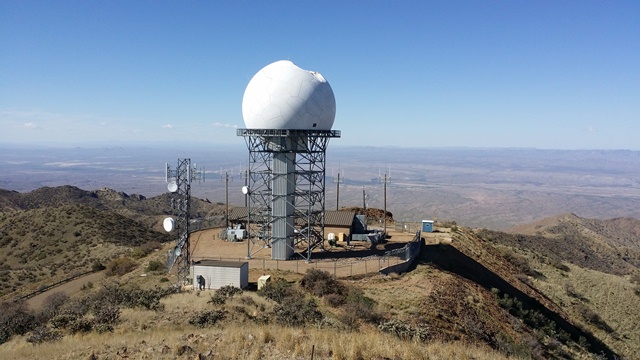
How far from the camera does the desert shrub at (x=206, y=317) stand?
612 inches

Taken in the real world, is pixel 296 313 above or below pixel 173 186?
below

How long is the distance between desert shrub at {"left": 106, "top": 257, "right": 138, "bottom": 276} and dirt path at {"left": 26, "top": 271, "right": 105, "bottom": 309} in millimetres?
679

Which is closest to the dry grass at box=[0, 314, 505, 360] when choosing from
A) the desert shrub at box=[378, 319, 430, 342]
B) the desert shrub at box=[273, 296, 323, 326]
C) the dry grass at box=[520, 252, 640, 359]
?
the desert shrub at box=[273, 296, 323, 326]

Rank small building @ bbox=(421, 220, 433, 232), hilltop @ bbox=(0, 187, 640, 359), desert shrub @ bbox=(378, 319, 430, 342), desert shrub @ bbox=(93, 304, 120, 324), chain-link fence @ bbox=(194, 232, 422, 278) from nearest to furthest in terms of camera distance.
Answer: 1. hilltop @ bbox=(0, 187, 640, 359)
2. desert shrub @ bbox=(93, 304, 120, 324)
3. desert shrub @ bbox=(378, 319, 430, 342)
4. chain-link fence @ bbox=(194, 232, 422, 278)
5. small building @ bbox=(421, 220, 433, 232)

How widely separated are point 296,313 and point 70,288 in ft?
61.9

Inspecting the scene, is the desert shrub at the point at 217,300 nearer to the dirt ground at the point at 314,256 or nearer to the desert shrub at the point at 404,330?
the dirt ground at the point at 314,256

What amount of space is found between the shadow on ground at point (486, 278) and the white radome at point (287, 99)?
37.4 feet

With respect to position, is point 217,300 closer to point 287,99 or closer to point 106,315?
point 106,315

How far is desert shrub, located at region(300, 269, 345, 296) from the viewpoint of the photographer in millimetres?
21547

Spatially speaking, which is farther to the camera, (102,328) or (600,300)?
(600,300)

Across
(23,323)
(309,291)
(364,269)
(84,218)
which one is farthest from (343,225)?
(84,218)

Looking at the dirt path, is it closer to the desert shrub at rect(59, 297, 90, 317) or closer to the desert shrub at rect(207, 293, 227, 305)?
the desert shrub at rect(59, 297, 90, 317)

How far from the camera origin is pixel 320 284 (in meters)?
21.8

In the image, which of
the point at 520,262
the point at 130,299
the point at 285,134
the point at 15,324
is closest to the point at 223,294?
the point at 130,299
